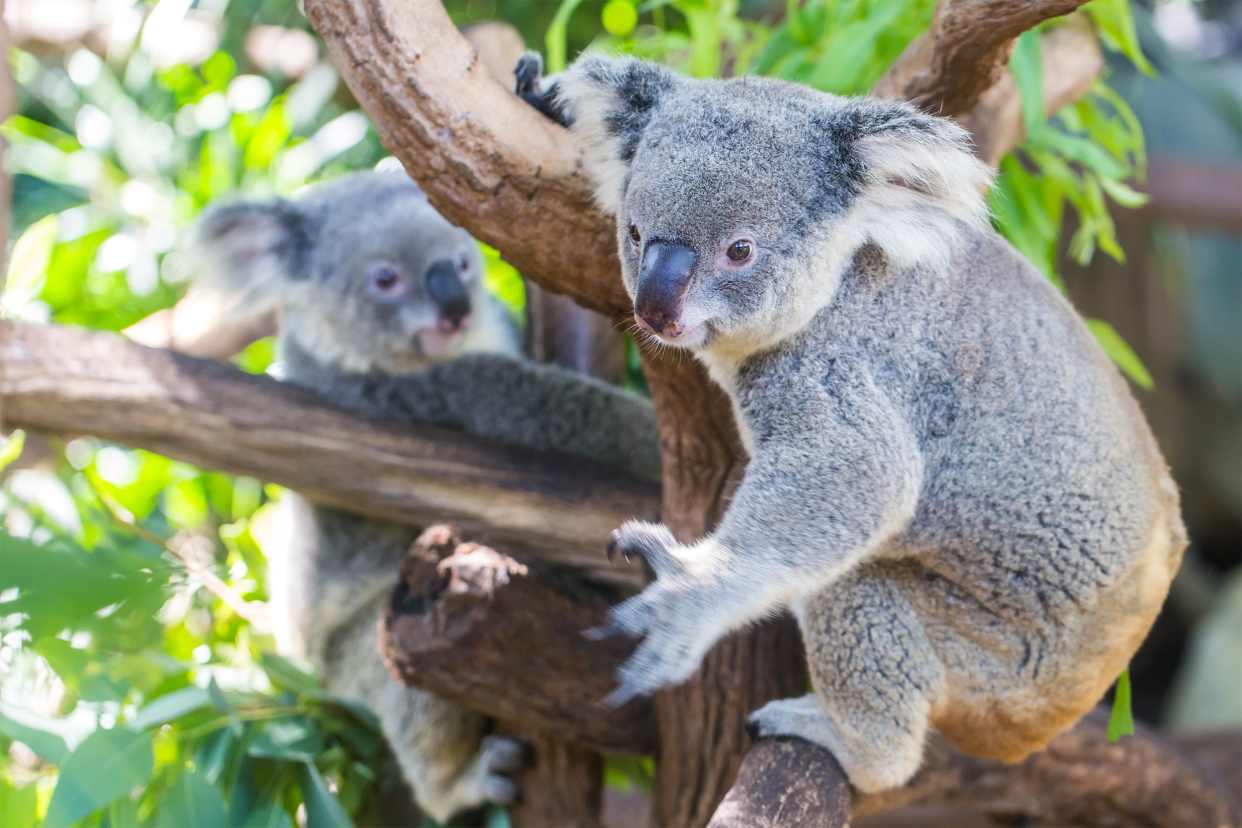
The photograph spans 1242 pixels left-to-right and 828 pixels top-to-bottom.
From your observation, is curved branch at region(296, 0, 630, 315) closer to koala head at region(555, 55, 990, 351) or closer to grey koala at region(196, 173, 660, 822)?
koala head at region(555, 55, 990, 351)

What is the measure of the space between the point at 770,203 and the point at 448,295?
1.34m

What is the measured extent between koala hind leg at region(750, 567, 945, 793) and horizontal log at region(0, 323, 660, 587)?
815 mm

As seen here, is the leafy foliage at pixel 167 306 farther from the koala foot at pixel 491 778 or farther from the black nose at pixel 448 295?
the black nose at pixel 448 295

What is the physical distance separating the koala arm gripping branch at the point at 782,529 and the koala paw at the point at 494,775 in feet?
4.14

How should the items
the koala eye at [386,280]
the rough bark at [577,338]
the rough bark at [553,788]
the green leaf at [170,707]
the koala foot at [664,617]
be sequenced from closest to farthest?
the koala foot at [664,617]
the green leaf at [170,707]
the rough bark at [553,788]
the koala eye at [386,280]
the rough bark at [577,338]

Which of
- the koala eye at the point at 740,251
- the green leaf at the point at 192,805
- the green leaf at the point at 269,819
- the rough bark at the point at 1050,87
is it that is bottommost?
the green leaf at the point at 269,819

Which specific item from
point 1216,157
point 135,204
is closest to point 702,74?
point 135,204

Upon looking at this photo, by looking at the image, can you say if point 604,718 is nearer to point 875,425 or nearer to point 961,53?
point 875,425

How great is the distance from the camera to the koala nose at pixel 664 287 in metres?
1.58

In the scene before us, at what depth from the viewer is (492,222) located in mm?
1906

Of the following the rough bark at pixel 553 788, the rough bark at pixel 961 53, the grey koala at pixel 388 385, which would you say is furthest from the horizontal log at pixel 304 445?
the rough bark at pixel 961 53

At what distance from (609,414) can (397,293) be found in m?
0.76

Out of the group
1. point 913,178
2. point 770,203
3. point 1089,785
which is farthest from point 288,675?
point 1089,785

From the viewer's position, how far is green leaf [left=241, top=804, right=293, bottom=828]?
7.75 ft
